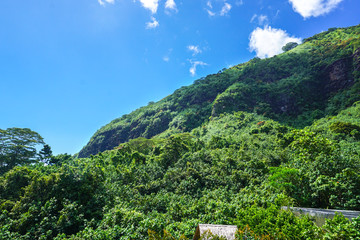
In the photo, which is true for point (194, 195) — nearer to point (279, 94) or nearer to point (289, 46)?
point (279, 94)

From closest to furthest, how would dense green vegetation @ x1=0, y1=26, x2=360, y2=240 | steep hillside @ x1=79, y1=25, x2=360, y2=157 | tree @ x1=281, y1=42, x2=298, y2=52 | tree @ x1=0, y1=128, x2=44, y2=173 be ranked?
dense green vegetation @ x1=0, y1=26, x2=360, y2=240 → tree @ x1=0, y1=128, x2=44, y2=173 → steep hillside @ x1=79, y1=25, x2=360, y2=157 → tree @ x1=281, y1=42, x2=298, y2=52

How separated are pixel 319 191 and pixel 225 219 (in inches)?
176

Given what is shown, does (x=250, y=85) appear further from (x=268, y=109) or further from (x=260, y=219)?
(x=260, y=219)

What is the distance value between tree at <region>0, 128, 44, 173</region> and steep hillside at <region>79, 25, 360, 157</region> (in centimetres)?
2799

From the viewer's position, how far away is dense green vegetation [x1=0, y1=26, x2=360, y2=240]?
21.3 feet

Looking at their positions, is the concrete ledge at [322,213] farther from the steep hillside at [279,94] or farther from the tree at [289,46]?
the tree at [289,46]

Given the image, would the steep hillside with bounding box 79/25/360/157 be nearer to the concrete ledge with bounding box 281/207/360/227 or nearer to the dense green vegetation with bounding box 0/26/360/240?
the dense green vegetation with bounding box 0/26/360/240

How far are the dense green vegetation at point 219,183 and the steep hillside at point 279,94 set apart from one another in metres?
0.42

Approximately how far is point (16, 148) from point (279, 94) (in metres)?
52.7

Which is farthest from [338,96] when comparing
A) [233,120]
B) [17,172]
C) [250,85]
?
[17,172]

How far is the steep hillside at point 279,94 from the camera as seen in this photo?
36428mm

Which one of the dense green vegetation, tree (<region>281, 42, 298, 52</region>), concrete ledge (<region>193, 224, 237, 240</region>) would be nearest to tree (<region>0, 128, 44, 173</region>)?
the dense green vegetation

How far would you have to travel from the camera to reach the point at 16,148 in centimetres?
2239

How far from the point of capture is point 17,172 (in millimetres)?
11328
